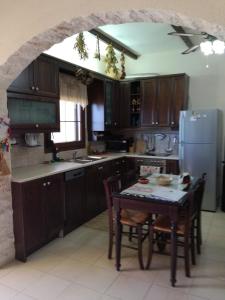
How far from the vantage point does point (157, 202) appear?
7.35 ft

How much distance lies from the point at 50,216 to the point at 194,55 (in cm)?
391

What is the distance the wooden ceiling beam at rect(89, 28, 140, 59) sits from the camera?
11.8ft

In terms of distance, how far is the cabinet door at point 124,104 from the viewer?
5.12 m

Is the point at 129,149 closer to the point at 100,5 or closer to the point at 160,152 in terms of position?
the point at 160,152

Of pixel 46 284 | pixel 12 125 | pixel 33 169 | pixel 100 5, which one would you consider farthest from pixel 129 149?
pixel 100 5

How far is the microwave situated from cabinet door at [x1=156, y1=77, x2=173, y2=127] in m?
0.81

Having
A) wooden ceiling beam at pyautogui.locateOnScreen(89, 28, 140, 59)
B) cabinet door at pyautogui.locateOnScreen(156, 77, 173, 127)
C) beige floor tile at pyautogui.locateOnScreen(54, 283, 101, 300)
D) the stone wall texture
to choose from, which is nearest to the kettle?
the stone wall texture

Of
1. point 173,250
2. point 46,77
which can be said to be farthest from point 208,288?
point 46,77

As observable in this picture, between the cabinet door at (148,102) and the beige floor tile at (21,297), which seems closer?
the beige floor tile at (21,297)

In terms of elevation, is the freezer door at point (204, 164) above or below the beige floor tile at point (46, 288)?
above

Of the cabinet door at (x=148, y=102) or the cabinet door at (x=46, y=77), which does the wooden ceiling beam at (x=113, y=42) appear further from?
the cabinet door at (x=46, y=77)

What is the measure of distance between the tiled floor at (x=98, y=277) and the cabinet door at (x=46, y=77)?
6.33 feet

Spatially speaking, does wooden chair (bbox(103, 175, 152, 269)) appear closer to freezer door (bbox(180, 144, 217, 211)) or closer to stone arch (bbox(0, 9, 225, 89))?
stone arch (bbox(0, 9, 225, 89))

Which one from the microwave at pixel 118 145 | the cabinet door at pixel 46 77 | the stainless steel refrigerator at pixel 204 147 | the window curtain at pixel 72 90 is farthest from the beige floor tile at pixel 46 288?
the microwave at pixel 118 145
